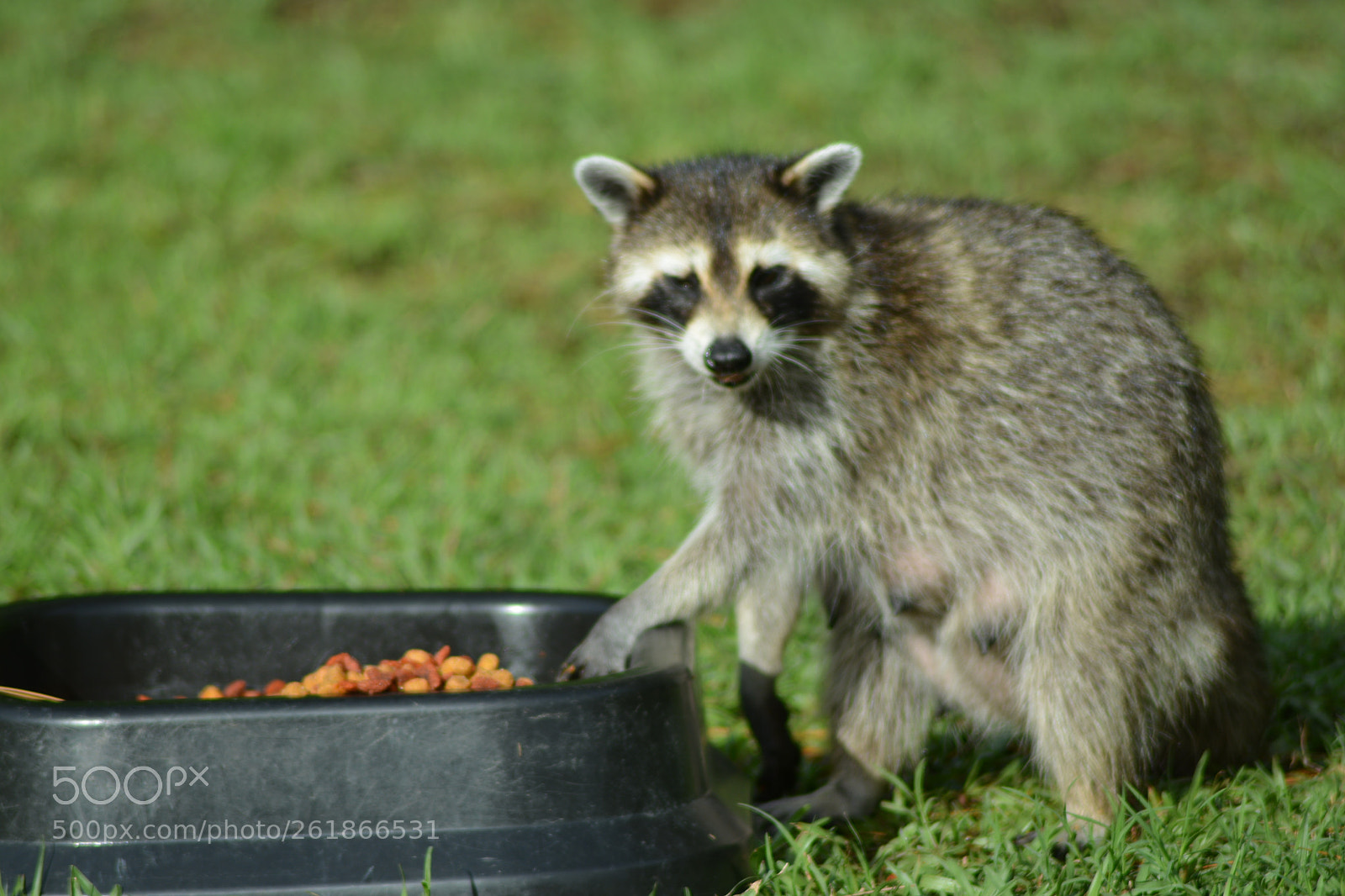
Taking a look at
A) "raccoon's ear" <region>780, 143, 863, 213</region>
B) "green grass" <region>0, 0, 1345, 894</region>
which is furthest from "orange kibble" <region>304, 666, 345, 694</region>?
"raccoon's ear" <region>780, 143, 863, 213</region>

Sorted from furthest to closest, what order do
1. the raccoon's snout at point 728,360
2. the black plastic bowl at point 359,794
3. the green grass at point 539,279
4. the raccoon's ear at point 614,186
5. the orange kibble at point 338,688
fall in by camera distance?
1. the green grass at point 539,279
2. the raccoon's ear at point 614,186
3. the raccoon's snout at point 728,360
4. the orange kibble at point 338,688
5. the black plastic bowl at point 359,794

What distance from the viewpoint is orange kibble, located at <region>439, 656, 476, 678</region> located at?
2.49 metres

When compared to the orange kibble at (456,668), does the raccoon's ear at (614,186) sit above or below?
above

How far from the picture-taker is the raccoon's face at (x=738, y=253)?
259 cm

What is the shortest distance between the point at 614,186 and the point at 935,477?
97 centimetres

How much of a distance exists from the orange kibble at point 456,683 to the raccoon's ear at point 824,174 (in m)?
1.24

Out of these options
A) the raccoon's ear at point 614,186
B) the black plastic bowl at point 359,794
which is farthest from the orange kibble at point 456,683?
the raccoon's ear at point 614,186

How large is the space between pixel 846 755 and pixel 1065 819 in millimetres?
568

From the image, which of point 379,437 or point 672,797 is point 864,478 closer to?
point 672,797

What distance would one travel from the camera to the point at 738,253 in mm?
2646

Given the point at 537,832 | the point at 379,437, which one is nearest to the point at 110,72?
the point at 379,437

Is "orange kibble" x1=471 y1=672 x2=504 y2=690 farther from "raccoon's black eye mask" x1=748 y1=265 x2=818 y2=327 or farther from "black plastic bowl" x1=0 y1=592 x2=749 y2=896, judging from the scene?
"raccoon's black eye mask" x1=748 y1=265 x2=818 y2=327

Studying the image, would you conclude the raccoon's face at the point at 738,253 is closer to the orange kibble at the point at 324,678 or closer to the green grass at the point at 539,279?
the green grass at the point at 539,279

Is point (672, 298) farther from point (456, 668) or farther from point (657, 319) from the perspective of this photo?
point (456, 668)
